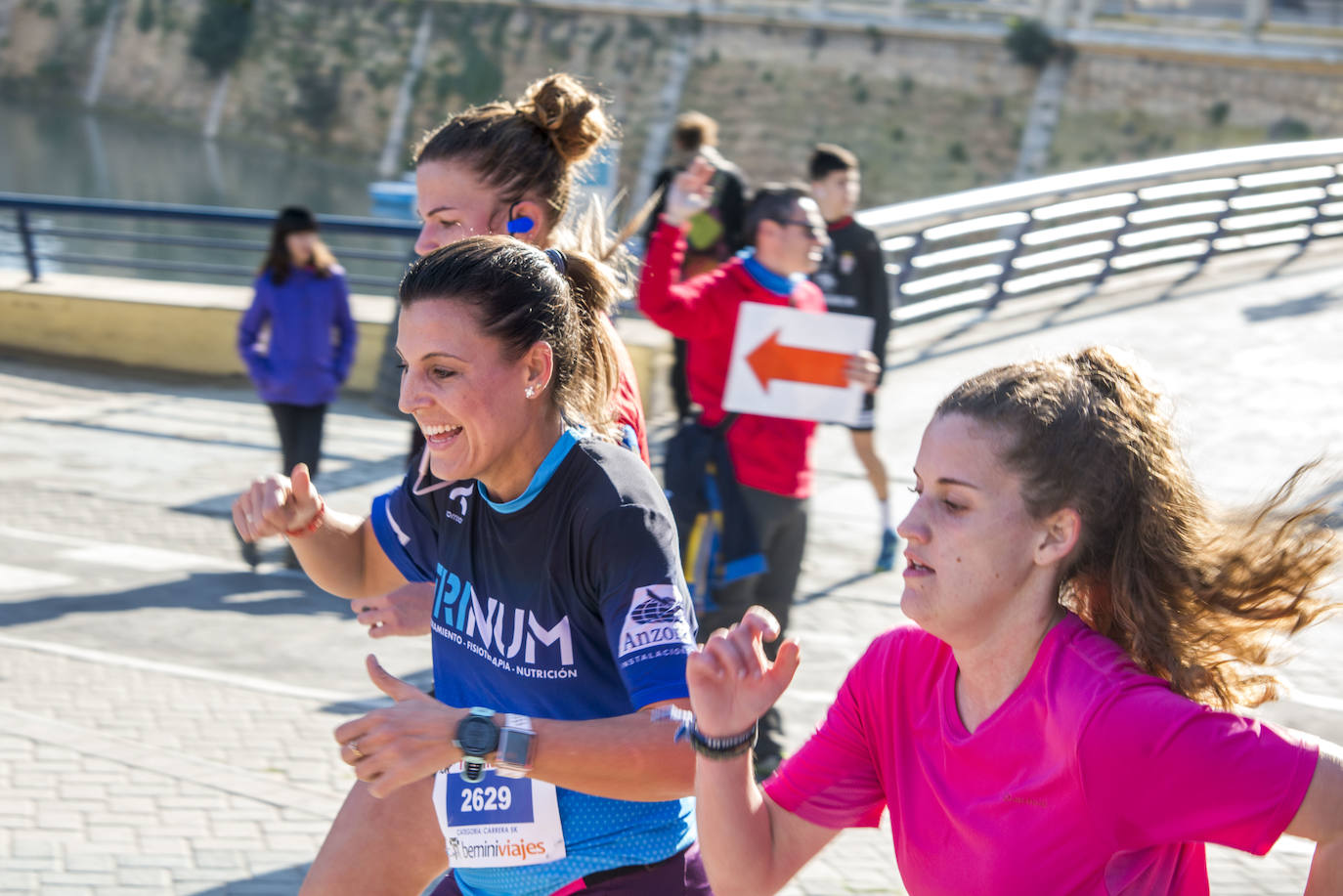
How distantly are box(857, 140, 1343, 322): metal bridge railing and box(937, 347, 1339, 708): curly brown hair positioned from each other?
7.65 meters

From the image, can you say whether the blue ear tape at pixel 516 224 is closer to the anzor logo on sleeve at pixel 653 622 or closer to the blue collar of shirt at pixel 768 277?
the anzor logo on sleeve at pixel 653 622

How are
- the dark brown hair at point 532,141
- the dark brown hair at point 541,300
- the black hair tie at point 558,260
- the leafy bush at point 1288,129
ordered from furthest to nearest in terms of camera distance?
the leafy bush at point 1288,129 < the dark brown hair at point 532,141 < the black hair tie at point 558,260 < the dark brown hair at point 541,300

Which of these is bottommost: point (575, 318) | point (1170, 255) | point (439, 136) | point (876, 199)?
point (876, 199)

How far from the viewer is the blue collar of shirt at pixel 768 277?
4.66 m

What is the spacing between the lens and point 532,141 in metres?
2.92

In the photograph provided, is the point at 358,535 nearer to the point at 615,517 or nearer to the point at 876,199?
the point at 615,517

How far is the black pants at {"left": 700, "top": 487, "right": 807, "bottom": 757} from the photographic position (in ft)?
15.0

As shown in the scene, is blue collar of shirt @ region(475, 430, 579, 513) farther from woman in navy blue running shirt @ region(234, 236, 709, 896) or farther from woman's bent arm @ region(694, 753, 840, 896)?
woman's bent arm @ region(694, 753, 840, 896)

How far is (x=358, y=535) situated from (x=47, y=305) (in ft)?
32.3

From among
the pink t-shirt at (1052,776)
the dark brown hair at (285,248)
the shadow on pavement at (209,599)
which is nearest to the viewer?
the pink t-shirt at (1052,776)

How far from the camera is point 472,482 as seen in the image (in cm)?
244

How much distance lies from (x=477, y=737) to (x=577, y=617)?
0.99 ft

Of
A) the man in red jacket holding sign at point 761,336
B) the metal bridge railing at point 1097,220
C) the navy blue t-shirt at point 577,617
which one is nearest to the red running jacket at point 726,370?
the man in red jacket holding sign at point 761,336

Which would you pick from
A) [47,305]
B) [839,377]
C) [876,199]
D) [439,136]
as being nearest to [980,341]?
[839,377]
